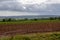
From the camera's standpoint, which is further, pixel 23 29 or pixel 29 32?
pixel 23 29

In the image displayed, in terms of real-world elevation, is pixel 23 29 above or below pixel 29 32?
below

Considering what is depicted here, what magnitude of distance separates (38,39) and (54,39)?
1.95 meters

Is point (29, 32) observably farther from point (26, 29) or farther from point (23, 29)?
point (23, 29)

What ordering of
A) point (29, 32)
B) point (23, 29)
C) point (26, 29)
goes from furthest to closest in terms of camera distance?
1. point (23, 29)
2. point (26, 29)
3. point (29, 32)

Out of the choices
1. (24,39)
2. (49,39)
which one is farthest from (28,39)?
(49,39)

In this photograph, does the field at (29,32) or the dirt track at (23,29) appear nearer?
the field at (29,32)

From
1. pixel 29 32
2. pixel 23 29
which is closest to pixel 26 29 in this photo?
pixel 23 29

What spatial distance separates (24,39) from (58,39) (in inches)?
161

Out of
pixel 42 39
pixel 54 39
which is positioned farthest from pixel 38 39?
pixel 54 39

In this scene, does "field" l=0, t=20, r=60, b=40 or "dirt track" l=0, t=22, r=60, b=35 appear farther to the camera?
"dirt track" l=0, t=22, r=60, b=35

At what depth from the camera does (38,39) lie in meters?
24.1

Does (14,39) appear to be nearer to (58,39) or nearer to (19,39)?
(19,39)

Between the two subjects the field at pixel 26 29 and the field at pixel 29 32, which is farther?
the field at pixel 26 29

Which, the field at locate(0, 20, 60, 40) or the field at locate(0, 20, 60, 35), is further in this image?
the field at locate(0, 20, 60, 35)
